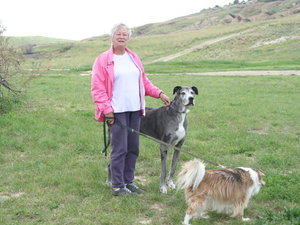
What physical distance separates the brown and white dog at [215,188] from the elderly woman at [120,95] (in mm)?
1242

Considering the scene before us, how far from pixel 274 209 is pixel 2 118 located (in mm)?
7688

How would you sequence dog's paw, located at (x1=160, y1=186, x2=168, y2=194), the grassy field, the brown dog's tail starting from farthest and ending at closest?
dog's paw, located at (x1=160, y1=186, x2=168, y2=194) → the grassy field → the brown dog's tail

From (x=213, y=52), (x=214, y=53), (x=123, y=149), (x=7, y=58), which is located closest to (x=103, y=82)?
(x=123, y=149)

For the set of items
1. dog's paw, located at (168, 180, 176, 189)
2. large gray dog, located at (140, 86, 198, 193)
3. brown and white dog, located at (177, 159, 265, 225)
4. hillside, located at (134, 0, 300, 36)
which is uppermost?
hillside, located at (134, 0, 300, 36)

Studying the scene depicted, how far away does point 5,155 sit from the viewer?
7465 mm

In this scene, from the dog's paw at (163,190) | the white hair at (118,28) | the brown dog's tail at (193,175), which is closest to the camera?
the brown dog's tail at (193,175)

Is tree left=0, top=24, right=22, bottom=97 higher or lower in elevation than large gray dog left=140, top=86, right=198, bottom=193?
higher

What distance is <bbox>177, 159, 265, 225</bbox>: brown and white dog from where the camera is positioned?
14.7ft

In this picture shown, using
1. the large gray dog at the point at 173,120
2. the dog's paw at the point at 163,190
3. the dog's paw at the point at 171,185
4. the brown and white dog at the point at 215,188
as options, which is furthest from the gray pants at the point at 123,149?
the brown and white dog at the point at 215,188

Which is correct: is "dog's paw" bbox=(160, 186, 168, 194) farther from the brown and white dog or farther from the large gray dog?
the brown and white dog

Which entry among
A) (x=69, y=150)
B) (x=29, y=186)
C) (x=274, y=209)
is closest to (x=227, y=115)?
(x=69, y=150)

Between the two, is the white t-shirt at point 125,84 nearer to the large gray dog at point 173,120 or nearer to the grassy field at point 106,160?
the large gray dog at point 173,120

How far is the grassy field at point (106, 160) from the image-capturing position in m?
4.91

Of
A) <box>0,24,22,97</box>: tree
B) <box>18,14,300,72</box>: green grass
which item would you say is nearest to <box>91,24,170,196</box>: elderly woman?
<box>0,24,22,97</box>: tree
